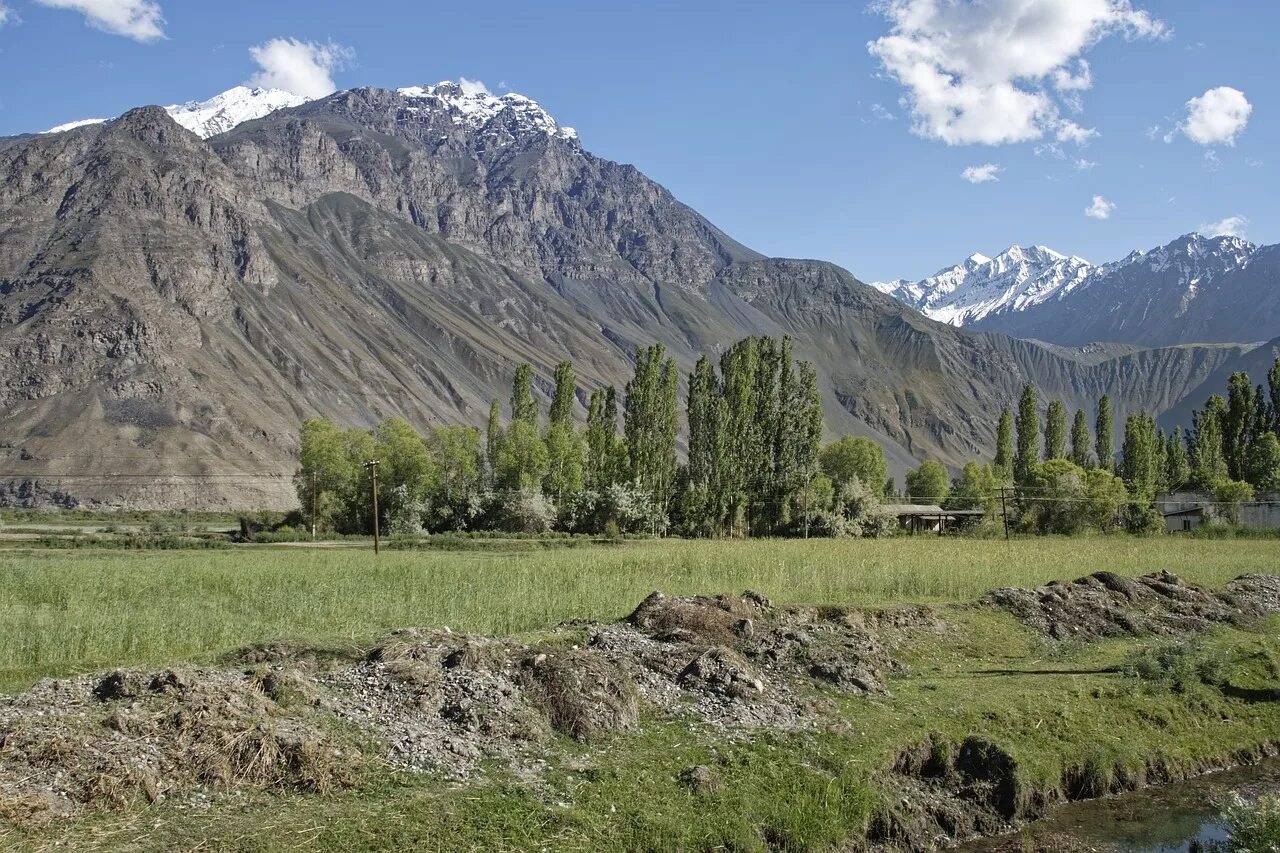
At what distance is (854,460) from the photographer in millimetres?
141500

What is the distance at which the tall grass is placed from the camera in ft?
67.2

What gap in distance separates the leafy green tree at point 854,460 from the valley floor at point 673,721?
349 feet

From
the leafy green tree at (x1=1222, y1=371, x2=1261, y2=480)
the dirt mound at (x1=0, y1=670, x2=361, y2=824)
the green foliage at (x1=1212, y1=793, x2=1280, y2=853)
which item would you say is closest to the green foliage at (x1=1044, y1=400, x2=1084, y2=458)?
the leafy green tree at (x1=1222, y1=371, x2=1261, y2=480)

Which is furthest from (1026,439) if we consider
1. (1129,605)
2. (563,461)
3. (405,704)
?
(405,704)

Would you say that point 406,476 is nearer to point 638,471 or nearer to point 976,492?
point 638,471

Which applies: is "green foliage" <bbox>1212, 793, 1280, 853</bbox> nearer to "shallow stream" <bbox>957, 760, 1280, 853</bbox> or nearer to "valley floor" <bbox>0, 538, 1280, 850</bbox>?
"shallow stream" <bbox>957, 760, 1280, 853</bbox>

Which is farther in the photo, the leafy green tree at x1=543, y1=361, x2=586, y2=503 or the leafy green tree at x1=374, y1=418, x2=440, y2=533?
the leafy green tree at x1=543, y1=361, x2=586, y2=503

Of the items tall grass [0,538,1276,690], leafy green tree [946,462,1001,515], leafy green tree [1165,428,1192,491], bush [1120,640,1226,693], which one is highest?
leafy green tree [1165,428,1192,491]

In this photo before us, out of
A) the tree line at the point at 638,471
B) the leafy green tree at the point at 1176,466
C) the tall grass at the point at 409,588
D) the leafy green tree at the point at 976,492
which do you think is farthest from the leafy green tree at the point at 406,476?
the leafy green tree at the point at 1176,466

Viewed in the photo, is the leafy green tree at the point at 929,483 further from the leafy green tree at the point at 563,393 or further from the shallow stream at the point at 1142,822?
the shallow stream at the point at 1142,822

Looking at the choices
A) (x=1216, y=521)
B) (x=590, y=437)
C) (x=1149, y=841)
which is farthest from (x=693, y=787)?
(x=1216, y=521)

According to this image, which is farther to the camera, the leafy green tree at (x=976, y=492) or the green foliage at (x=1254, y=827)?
the leafy green tree at (x=976, y=492)

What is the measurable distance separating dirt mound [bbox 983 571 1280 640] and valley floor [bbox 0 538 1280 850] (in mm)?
885

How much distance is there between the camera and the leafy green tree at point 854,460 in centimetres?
13900
